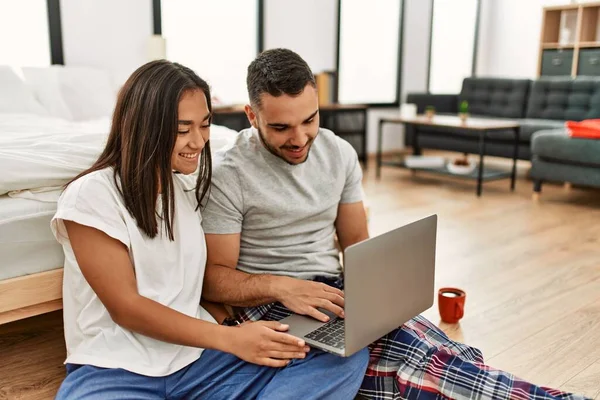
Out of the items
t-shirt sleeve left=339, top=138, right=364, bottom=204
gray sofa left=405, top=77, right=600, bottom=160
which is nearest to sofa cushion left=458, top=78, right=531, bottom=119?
gray sofa left=405, top=77, right=600, bottom=160

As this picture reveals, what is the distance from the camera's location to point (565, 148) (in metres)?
3.86

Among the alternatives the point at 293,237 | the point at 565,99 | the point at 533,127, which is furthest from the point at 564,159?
the point at 293,237

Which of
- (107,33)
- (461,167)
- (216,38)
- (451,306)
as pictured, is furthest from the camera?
(216,38)

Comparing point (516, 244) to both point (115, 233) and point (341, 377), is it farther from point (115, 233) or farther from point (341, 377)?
point (115, 233)

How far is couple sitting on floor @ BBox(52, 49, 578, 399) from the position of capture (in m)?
1.15

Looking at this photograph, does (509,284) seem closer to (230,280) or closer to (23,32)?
(230,280)

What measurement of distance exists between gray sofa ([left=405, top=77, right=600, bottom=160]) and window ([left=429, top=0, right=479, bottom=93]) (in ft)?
3.19

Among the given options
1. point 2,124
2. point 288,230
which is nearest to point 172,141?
point 288,230

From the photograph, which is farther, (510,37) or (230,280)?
(510,37)

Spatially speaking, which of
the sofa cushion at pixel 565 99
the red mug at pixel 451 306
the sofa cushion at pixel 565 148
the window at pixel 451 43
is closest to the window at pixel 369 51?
the window at pixel 451 43

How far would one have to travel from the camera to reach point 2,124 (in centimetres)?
221

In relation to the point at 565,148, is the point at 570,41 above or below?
above

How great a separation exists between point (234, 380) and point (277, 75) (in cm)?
67

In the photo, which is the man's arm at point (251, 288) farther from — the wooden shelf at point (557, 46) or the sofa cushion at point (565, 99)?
the wooden shelf at point (557, 46)
